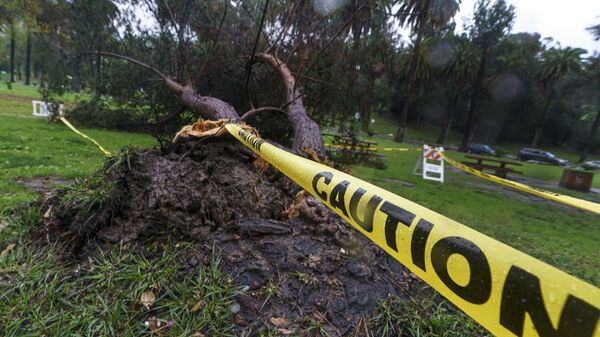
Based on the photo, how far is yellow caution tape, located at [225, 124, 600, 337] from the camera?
0.65m

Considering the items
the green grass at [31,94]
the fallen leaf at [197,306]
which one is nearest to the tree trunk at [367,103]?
the fallen leaf at [197,306]

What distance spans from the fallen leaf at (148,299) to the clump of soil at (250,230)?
42 cm

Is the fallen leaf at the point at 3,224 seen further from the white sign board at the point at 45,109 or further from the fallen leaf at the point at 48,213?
the white sign board at the point at 45,109

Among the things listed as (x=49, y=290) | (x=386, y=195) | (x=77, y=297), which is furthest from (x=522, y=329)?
(x=49, y=290)

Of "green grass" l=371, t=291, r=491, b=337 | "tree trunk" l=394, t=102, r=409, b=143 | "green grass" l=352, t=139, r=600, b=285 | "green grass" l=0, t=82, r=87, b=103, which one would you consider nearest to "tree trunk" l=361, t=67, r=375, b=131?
"green grass" l=352, t=139, r=600, b=285

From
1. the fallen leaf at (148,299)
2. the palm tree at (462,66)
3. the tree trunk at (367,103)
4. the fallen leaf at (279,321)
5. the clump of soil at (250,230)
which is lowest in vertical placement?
the fallen leaf at (148,299)

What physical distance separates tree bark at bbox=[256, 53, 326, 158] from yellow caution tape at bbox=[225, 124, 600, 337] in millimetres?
2291

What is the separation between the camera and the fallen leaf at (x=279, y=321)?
5.34ft

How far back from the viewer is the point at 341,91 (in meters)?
6.47

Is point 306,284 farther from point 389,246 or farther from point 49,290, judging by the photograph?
point 49,290

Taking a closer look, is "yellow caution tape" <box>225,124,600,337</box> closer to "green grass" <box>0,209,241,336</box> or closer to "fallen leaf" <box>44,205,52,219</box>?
"green grass" <box>0,209,241,336</box>

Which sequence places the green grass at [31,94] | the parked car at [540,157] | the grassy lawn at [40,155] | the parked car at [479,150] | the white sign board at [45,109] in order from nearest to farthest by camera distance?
the grassy lawn at [40,155], the green grass at [31,94], the white sign board at [45,109], the parked car at [540,157], the parked car at [479,150]

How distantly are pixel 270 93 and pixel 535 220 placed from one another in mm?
5711

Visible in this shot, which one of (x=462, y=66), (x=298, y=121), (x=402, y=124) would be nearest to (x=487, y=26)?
(x=462, y=66)
